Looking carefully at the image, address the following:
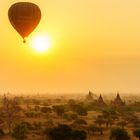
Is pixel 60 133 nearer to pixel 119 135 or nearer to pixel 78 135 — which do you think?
pixel 78 135

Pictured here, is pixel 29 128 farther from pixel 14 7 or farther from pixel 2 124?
pixel 14 7

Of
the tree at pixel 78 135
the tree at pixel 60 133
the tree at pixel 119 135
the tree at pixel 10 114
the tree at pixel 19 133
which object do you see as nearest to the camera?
the tree at pixel 60 133

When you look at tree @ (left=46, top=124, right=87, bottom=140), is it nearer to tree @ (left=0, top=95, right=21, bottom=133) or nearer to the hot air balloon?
the hot air balloon

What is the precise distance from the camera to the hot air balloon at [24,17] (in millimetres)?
42406

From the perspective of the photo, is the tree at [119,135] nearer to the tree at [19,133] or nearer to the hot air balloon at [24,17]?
the tree at [19,133]

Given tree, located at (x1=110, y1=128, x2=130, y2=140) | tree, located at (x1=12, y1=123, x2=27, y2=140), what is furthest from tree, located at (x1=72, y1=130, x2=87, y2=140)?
tree, located at (x1=12, y1=123, x2=27, y2=140)

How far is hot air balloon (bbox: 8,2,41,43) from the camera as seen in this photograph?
4241 cm

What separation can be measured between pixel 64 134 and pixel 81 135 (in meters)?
1.56

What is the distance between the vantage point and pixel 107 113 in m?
63.7

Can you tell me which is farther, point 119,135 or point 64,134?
point 119,135

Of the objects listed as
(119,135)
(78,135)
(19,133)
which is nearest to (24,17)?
(19,133)

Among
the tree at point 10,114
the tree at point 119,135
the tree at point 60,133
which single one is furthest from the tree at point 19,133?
the tree at point 119,135

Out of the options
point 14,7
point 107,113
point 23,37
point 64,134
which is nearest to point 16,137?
point 64,134

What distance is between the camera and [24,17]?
1670 inches
